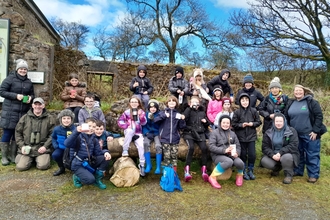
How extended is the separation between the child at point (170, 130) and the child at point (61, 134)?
1.55m

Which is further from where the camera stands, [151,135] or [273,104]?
[273,104]

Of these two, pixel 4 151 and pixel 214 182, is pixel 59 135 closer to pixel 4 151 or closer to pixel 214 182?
pixel 4 151

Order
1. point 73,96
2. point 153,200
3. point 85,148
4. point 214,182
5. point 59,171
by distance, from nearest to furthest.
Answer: point 153,200
point 85,148
point 214,182
point 59,171
point 73,96

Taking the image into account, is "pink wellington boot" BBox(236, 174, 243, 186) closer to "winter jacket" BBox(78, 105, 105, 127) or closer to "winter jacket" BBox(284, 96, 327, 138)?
"winter jacket" BBox(284, 96, 327, 138)

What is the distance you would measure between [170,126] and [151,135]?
1.34 feet

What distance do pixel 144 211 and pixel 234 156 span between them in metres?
1.91

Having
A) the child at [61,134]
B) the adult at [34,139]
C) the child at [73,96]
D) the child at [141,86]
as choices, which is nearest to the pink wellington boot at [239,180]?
the child at [141,86]

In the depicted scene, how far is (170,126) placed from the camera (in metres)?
4.95

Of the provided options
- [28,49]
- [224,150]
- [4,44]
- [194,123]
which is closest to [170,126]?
[194,123]

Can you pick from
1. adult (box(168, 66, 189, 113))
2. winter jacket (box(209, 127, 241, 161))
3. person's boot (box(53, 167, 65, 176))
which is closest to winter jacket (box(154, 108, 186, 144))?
winter jacket (box(209, 127, 241, 161))

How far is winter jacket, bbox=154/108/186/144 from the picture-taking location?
4883 mm

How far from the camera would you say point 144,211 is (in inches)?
142

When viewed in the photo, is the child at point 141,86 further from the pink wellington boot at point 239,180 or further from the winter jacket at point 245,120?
the pink wellington boot at point 239,180

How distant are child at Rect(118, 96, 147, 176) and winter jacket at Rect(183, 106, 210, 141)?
80 cm
